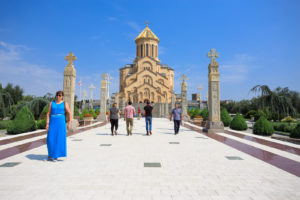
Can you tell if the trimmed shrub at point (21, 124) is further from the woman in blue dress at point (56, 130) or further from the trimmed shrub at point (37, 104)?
the trimmed shrub at point (37, 104)

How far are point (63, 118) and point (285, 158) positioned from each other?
564 cm

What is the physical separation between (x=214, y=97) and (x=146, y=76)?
1807 inches

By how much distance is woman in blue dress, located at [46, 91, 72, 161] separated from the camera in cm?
460

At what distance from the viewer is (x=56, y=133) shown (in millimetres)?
4652

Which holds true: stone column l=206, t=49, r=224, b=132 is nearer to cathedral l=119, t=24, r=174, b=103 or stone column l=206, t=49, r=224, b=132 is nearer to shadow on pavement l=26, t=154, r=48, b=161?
shadow on pavement l=26, t=154, r=48, b=161

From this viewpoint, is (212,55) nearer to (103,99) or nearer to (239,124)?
(239,124)

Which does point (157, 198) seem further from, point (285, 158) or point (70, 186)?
point (285, 158)

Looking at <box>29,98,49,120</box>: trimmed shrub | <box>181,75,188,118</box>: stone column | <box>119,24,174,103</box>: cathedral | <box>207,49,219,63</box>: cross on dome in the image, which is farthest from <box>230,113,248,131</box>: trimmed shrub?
<box>119,24,174,103</box>: cathedral

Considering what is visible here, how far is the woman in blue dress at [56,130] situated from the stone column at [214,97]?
851 centimetres

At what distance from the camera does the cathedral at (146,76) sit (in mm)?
53062

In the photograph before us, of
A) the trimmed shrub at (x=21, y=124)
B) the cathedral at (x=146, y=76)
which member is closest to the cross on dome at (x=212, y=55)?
the trimmed shrub at (x=21, y=124)

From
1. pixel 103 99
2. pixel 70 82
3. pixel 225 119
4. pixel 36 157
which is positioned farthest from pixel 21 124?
pixel 225 119

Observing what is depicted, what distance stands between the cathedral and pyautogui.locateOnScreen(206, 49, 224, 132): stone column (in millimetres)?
40157

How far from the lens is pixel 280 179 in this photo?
138 inches
